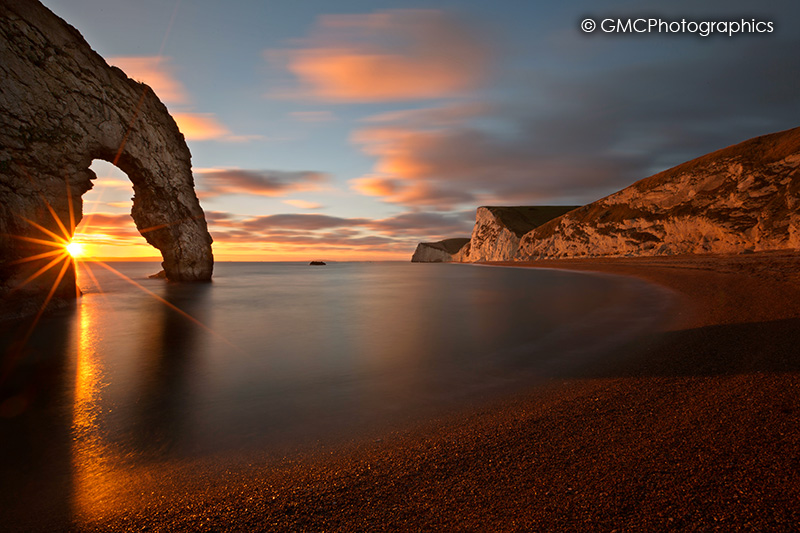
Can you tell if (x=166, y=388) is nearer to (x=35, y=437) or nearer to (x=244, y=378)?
(x=244, y=378)

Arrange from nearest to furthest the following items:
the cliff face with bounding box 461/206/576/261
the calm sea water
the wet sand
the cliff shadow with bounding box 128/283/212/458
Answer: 1. the wet sand
2. the calm sea water
3. the cliff shadow with bounding box 128/283/212/458
4. the cliff face with bounding box 461/206/576/261

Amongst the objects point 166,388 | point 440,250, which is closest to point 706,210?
point 166,388

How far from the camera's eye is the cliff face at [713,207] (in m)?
35.3

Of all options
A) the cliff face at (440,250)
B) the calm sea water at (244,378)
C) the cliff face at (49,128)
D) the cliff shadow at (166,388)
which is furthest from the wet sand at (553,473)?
the cliff face at (440,250)

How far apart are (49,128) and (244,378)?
15673mm

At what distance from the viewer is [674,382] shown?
4.79 meters

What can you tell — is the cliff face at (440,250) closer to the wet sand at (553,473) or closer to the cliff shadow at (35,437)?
the cliff shadow at (35,437)

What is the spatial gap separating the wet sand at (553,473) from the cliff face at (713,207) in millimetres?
44690

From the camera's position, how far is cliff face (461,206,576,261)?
95.2 meters

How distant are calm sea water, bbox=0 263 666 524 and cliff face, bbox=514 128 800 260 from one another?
38.4 meters

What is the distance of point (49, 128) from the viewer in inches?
532

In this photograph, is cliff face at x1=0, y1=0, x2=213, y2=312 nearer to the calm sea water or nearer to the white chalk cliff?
the calm sea water

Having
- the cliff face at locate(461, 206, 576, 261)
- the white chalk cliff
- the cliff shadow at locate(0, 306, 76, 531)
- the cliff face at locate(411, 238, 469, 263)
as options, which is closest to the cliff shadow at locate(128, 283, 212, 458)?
the cliff shadow at locate(0, 306, 76, 531)

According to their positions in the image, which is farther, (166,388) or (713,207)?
(713,207)
